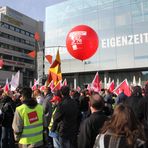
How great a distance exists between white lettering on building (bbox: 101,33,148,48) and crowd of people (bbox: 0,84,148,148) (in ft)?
92.9

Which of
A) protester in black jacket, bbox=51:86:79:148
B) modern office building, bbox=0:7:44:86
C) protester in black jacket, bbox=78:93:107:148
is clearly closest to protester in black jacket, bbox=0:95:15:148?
protester in black jacket, bbox=51:86:79:148

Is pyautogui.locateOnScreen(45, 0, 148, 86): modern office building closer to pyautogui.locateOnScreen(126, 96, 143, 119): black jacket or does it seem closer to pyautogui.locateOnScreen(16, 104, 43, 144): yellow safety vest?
pyautogui.locateOnScreen(126, 96, 143, 119): black jacket

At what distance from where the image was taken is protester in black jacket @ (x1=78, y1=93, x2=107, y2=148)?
3.16m

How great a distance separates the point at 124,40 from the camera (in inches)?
1394

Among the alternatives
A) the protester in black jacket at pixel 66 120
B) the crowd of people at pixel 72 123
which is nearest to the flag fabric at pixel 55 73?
the crowd of people at pixel 72 123

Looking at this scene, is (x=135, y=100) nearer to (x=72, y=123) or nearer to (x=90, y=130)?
(x=72, y=123)

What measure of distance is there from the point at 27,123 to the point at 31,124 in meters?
0.10

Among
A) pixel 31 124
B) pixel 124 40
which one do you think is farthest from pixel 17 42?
pixel 31 124

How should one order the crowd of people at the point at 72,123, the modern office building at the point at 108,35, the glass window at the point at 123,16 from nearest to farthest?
the crowd of people at the point at 72,123 < the modern office building at the point at 108,35 < the glass window at the point at 123,16

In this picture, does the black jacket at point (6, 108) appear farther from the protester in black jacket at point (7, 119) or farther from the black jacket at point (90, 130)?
the black jacket at point (90, 130)

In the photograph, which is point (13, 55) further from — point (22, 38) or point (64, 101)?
point (64, 101)

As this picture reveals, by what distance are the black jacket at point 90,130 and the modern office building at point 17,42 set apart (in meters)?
57.0

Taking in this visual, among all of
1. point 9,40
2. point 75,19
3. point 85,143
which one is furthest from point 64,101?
point 9,40

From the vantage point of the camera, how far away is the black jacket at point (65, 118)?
16.9 ft
